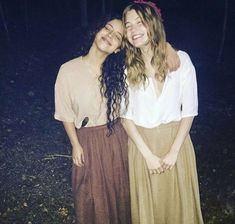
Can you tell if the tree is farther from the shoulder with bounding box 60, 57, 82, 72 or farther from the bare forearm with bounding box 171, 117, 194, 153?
the bare forearm with bounding box 171, 117, 194, 153

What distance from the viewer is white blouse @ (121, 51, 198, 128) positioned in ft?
9.25

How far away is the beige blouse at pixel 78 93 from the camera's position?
293cm

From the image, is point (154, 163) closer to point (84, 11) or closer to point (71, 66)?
point (71, 66)

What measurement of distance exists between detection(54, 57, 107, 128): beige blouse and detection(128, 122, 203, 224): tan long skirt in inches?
15.5

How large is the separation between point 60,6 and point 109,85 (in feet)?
38.7

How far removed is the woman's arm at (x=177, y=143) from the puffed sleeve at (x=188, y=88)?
6 centimetres

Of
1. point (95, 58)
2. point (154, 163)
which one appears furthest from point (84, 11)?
point (154, 163)

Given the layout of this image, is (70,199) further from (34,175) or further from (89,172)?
(89,172)

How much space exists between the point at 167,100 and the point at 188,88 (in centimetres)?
19

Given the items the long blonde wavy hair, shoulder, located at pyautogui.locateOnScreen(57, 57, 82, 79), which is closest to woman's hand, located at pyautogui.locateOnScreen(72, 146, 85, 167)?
shoulder, located at pyautogui.locateOnScreen(57, 57, 82, 79)

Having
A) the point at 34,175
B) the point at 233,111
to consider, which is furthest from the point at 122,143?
the point at 233,111

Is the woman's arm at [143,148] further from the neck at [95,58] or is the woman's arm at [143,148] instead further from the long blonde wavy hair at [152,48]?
the neck at [95,58]

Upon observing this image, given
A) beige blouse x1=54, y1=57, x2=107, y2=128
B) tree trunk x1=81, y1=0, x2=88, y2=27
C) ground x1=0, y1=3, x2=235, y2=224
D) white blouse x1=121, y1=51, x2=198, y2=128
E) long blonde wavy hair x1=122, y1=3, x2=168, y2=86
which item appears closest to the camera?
long blonde wavy hair x1=122, y1=3, x2=168, y2=86

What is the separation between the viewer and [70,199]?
476cm
